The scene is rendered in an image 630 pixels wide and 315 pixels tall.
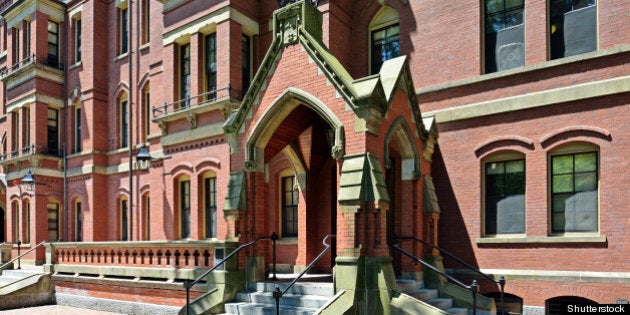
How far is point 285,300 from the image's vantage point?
973 cm

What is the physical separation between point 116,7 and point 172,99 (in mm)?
7056

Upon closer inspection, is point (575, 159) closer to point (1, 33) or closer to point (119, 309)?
point (119, 309)

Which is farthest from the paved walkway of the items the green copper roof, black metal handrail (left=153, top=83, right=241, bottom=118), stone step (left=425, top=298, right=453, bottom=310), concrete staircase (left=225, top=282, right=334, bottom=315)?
stone step (left=425, top=298, right=453, bottom=310)

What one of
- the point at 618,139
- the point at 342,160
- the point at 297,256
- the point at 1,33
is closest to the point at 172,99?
the point at 297,256

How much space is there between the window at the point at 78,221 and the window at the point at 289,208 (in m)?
10.8

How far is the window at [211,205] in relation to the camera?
16.2m

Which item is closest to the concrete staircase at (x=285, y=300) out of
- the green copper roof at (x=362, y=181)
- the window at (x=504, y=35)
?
the green copper roof at (x=362, y=181)

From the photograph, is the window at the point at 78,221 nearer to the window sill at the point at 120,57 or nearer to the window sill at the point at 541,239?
the window sill at the point at 120,57

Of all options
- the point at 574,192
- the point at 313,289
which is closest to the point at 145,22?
the point at 313,289

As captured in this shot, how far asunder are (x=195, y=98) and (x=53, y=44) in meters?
10.8

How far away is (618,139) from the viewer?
10.4 metres

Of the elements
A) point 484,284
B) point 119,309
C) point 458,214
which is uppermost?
point 458,214

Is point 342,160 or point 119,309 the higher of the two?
point 342,160

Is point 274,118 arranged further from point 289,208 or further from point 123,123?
point 123,123
